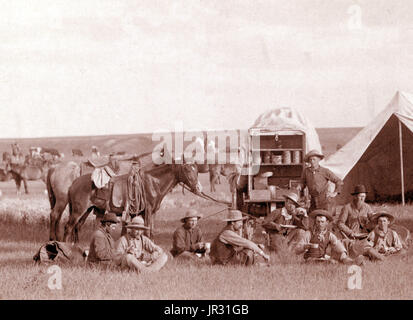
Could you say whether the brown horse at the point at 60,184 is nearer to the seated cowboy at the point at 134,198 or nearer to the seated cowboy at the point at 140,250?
the seated cowboy at the point at 134,198

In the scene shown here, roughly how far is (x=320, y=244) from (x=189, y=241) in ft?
5.73

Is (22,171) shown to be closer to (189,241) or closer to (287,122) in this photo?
(287,122)

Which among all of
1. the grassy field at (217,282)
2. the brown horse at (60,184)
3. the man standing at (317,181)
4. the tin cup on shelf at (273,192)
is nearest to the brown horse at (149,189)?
the brown horse at (60,184)

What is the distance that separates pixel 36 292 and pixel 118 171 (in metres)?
4.02

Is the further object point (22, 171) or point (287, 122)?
point (22, 171)

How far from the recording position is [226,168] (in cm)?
1467

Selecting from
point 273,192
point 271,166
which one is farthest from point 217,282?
point 271,166

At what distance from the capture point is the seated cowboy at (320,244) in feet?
25.2

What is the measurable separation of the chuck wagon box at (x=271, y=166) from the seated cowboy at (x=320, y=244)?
10.3ft

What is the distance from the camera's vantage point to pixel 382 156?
14.3 meters

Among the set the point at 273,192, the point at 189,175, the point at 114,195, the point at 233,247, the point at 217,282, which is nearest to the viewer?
the point at 217,282

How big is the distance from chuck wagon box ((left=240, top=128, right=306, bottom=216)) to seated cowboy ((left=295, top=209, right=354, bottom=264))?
3149 mm
